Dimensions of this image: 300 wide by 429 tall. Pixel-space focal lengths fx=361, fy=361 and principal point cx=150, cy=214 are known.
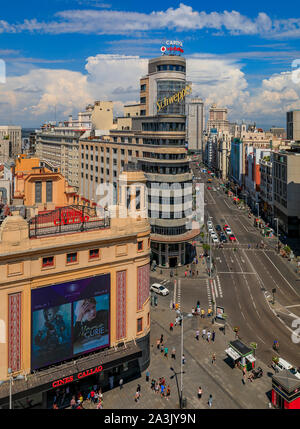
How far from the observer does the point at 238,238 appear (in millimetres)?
107500

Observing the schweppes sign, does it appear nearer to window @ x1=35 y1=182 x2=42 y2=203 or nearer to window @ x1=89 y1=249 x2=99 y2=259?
window @ x1=35 y1=182 x2=42 y2=203

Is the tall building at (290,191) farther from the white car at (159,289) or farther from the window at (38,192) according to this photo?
the window at (38,192)

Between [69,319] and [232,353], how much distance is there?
21.1m

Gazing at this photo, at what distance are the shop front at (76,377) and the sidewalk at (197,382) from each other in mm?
1529

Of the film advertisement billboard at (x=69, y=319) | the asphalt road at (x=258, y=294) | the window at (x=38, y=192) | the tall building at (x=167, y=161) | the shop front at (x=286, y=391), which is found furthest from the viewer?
the tall building at (x=167, y=161)

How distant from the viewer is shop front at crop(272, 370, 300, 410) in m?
37.0

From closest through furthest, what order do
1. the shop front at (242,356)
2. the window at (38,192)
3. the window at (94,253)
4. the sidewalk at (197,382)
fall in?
the window at (94,253), the sidewalk at (197,382), the shop front at (242,356), the window at (38,192)

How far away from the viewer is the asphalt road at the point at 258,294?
52016 mm

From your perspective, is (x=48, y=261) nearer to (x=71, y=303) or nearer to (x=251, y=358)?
(x=71, y=303)

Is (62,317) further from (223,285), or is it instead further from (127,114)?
(127,114)

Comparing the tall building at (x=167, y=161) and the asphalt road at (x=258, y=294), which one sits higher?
the tall building at (x=167, y=161)

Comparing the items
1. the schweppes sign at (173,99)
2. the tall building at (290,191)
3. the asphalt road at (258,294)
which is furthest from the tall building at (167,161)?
the tall building at (290,191)

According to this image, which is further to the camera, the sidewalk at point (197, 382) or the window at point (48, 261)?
the sidewalk at point (197, 382)
